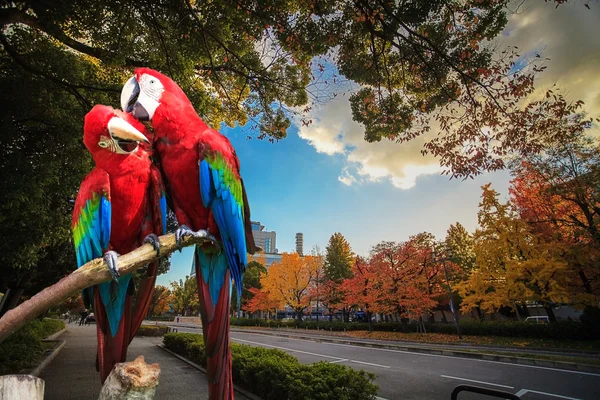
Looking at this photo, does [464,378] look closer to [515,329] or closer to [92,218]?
[92,218]

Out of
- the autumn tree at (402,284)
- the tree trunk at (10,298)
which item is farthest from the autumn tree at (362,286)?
the tree trunk at (10,298)

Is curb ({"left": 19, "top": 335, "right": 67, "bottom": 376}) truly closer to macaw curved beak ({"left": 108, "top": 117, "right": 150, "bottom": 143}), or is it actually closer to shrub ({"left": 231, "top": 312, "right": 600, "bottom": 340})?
macaw curved beak ({"left": 108, "top": 117, "right": 150, "bottom": 143})

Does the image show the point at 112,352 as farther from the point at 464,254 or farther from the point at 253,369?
the point at 464,254

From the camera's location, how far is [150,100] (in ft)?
4.99

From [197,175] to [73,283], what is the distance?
0.68 meters

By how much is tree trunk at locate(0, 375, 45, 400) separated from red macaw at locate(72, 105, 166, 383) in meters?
0.30

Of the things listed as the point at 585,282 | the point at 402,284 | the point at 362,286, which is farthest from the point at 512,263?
the point at 362,286

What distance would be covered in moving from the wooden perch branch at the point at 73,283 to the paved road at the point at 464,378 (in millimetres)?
8114

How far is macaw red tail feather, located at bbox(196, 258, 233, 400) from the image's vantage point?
126 centimetres

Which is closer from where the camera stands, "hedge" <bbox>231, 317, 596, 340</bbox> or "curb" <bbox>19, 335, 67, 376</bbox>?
"curb" <bbox>19, 335, 67, 376</bbox>

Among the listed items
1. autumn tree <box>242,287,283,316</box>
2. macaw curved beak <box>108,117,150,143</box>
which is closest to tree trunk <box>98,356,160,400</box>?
macaw curved beak <box>108,117,150,143</box>

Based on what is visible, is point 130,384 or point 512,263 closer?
point 130,384

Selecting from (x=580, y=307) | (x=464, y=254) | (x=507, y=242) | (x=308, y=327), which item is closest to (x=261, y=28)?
(x=507, y=242)

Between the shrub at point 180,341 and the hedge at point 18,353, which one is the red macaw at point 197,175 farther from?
the shrub at point 180,341
